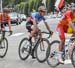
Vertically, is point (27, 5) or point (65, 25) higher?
point (65, 25)

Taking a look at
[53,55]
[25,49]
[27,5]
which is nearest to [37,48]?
[25,49]

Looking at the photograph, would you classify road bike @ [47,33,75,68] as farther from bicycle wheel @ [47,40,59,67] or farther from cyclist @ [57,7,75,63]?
cyclist @ [57,7,75,63]

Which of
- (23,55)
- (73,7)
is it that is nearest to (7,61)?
(23,55)

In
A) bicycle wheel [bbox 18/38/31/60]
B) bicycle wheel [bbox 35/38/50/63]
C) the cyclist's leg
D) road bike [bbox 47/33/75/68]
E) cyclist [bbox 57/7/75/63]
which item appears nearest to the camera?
road bike [bbox 47/33/75/68]

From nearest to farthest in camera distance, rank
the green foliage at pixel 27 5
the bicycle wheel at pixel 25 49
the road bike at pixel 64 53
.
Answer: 1. the road bike at pixel 64 53
2. the bicycle wheel at pixel 25 49
3. the green foliage at pixel 27 5

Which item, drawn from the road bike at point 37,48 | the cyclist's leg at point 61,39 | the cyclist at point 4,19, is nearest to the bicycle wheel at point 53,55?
the road bike at point 37,48

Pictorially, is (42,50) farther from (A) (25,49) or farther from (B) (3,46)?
(B) (3,46)

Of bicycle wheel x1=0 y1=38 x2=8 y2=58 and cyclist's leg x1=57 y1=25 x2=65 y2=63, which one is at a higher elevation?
cyclist's leg x1=57 y1=25 x2=65 y2=63

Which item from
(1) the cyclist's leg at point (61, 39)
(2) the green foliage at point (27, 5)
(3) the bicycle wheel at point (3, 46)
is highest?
(1) the cyclist's leg at point (61, 39)

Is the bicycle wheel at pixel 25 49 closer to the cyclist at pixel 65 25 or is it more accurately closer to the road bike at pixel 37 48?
the road bike at pixel 37 48

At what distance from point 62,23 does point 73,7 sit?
2.08ft

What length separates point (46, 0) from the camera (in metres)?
77.2

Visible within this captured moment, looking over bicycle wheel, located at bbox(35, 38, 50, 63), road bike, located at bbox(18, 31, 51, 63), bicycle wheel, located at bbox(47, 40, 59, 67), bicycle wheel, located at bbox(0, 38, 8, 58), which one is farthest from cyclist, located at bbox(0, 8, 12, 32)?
bicycle wheel, located at bbox(47, 40, 59, 67)

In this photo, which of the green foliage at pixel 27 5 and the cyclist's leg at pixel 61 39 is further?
the green foliage at pixel 27 5
